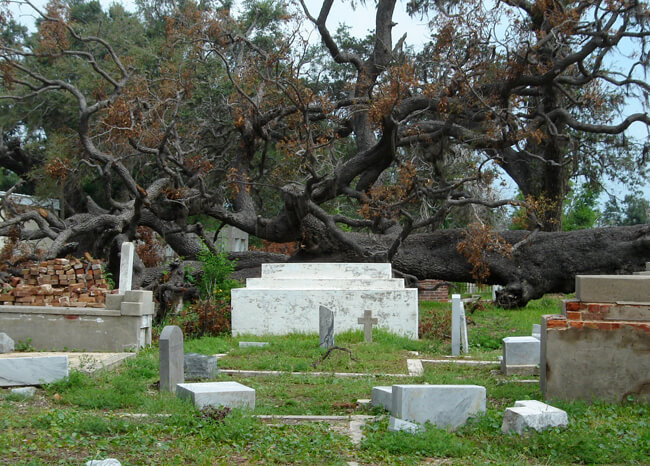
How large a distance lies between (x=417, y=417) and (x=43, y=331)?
8212 millimetres

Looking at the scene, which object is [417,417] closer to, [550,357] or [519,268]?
[550,357]

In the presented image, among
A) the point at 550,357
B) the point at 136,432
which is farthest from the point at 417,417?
the point at 136,432

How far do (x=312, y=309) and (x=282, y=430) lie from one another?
751 cm

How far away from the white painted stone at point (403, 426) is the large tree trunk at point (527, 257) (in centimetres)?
1172

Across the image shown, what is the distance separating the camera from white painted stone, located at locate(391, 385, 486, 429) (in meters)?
6.31

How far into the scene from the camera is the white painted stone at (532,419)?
590 centimetres

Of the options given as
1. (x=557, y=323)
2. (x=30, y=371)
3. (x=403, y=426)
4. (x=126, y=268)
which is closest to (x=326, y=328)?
(x=126, y=268)

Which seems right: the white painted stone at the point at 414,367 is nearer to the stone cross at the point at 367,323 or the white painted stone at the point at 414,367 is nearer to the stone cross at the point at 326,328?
the stone cross at the point at 326,328

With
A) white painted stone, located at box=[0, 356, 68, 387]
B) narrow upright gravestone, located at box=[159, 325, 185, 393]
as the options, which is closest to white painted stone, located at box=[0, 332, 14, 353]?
white painted stone, located at box=[0, 356, 68, 387]

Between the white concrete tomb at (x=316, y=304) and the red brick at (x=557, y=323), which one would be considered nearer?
the red brick at (x=557, y=323)

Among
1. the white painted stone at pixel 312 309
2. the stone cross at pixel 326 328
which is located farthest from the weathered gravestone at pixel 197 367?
the white painted stone at pixel 312 309

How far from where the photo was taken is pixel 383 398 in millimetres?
6898

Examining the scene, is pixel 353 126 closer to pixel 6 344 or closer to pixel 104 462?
pixel 6 344

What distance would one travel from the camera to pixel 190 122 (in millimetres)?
22781
